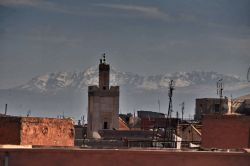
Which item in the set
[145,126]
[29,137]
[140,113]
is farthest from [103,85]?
[29,137]

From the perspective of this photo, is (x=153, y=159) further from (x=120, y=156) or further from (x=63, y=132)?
(x=63, y=132)

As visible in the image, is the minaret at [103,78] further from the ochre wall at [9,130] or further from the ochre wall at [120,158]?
the ochre wall at [120,158]

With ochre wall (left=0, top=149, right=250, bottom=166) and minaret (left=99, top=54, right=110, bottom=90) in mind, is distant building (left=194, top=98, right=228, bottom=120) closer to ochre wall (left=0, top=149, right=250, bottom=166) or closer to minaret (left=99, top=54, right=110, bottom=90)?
minaret (left=99, top=54, right=110, bottom=90)

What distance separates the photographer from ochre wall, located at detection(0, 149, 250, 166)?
52.4ft

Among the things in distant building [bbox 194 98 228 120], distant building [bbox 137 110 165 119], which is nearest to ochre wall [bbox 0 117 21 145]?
distant building [bbox 194 98 228 120]

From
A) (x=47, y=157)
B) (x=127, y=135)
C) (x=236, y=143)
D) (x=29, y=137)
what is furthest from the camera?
(x=127, y=135)

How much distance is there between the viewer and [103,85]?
67000 millimetres

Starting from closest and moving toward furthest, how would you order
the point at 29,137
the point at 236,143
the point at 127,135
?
the point at 236,143 < the point at 29,137 < the point at 127,135

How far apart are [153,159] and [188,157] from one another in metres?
0.82

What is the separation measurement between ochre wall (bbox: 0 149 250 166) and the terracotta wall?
5.03 meters

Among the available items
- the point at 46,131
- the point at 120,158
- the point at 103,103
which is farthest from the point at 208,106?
the point at 120,158

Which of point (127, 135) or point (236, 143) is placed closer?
point (236, 143)

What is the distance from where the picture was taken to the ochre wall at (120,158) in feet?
52.4

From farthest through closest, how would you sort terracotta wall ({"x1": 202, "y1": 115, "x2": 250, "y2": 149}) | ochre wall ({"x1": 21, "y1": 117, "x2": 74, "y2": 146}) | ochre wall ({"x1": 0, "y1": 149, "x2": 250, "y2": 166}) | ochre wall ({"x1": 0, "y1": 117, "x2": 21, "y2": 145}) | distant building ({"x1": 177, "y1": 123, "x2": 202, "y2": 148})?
distant building ({"x1": 177, "y1": 123, "x2": 202, "y2": 148}), ochre wall ({"x1": 21, "y1": 117, "x2": 74, "y2": 146}), ochre wall ({"x1": 0, "y1": 117, "x2": 21, "y2": 145}), terracotta wall ({"x1": 202, "y1": 115, "x2": 250, "y2": 149}), ochre wall ({"x1": 0, "y1": 149, "x2": 250, "y2": 166})
